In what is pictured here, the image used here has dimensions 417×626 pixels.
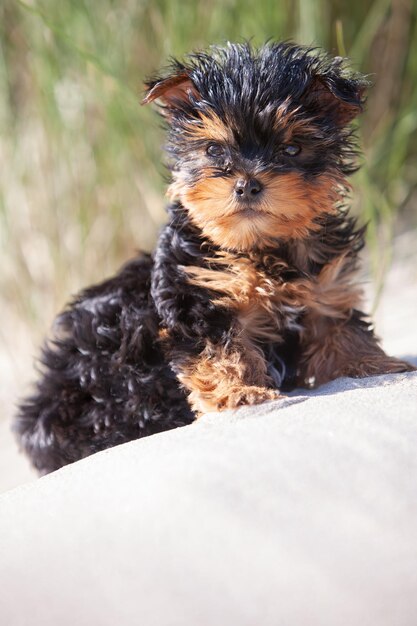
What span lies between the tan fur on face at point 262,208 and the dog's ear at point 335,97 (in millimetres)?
280

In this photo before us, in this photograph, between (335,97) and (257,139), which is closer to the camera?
(257,139)

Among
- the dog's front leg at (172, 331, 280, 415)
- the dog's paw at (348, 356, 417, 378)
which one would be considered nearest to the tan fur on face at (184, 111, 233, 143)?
the dog's front leg at (172, 331, 280, 415)

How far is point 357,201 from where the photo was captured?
23.1 ft

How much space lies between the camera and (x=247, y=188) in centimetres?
300

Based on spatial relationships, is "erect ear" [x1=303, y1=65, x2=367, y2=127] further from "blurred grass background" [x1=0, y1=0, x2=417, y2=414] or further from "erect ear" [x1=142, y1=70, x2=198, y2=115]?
"blurred grass background" [x1=0, y1=0, x2=417, y2=414]

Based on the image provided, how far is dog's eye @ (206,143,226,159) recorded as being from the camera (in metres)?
3.16

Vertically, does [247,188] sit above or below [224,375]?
above

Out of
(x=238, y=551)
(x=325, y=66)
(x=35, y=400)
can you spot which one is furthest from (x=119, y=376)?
(x=325, y=66)

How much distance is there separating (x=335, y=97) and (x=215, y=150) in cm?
52

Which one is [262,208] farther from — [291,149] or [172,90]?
[172,90]

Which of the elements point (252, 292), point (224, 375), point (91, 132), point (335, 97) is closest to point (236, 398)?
point (224, 375)

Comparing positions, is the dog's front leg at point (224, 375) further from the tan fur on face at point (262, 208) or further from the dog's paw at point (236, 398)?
the tan fur on face at point (262, 208)

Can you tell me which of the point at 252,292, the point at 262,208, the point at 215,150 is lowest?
the point at 252,292

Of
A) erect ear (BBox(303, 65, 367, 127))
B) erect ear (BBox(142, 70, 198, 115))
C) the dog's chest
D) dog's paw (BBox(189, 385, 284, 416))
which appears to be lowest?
dog's paw (BBox(189, 385, 284, 416))
